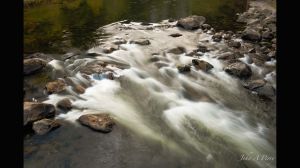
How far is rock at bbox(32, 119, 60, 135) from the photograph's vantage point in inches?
368

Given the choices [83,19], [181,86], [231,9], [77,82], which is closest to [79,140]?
[77,82]

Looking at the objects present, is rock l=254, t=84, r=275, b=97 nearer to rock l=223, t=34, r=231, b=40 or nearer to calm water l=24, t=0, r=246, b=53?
rock l=223, t=34, r=231, b=40

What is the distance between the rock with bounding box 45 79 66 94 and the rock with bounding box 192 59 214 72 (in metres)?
7.02

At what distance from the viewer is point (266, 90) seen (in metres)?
13.2

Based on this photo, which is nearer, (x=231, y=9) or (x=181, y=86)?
(x=181, y=86)

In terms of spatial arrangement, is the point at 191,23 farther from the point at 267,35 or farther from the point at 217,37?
the point at 267,35

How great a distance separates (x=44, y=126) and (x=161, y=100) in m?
4.82

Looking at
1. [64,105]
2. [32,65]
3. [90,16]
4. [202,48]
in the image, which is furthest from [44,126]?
[90,16]

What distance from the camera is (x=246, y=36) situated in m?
20.6

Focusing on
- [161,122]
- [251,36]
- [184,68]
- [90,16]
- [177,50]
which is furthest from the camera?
[90,16]

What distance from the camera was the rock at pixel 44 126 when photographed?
9.34 meters
